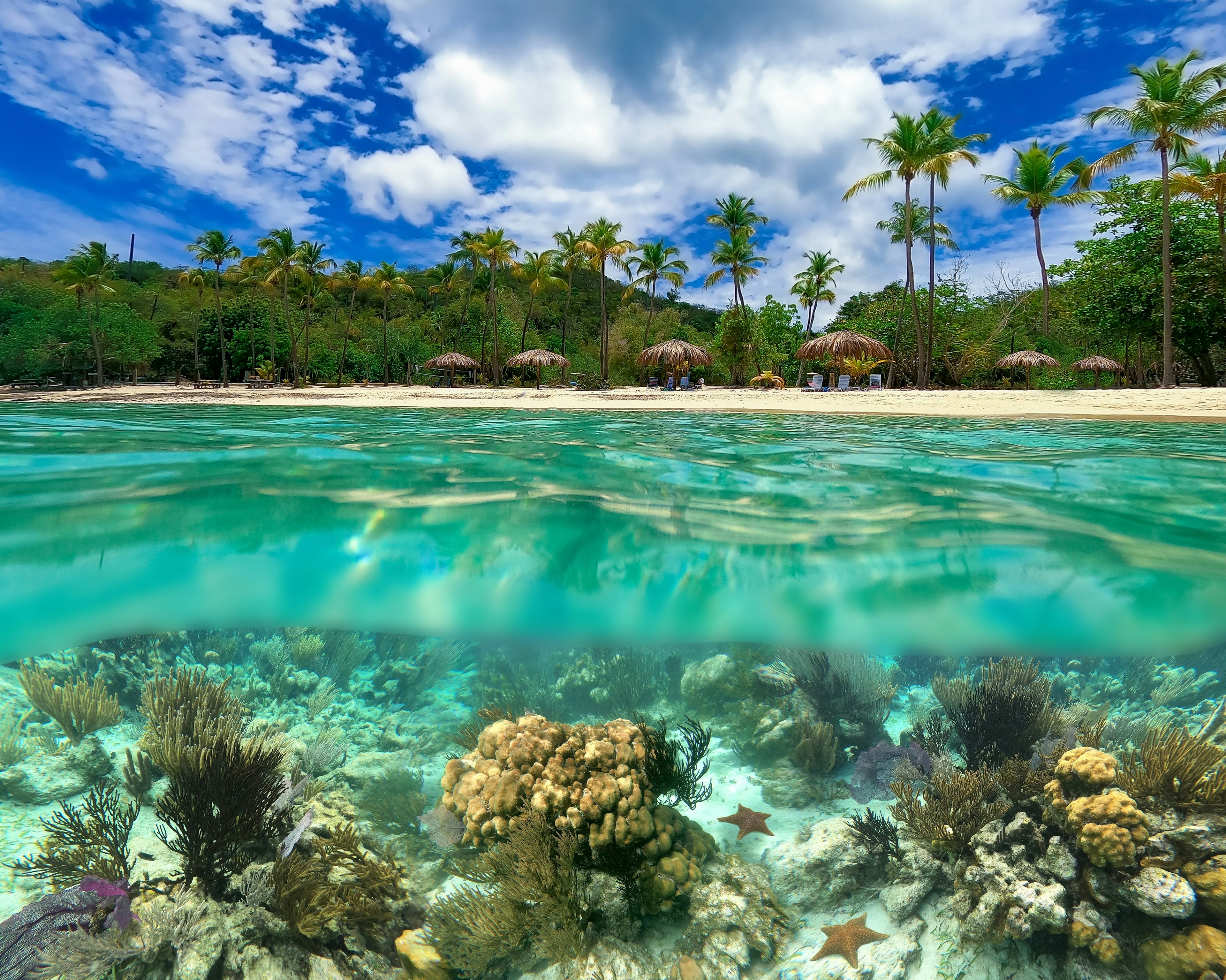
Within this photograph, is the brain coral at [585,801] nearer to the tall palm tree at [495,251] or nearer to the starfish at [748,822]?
the starfish at [748,822]

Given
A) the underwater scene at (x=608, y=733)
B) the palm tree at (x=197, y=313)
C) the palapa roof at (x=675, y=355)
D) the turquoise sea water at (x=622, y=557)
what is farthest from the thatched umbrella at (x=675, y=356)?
the palm tree at (x=197, y=313)

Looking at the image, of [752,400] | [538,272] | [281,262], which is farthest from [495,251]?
[752,400]

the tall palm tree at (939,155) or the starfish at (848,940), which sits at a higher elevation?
the tall palm tree at (939,155)

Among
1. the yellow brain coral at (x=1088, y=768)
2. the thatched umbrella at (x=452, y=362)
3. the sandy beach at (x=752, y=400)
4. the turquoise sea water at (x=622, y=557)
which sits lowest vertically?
the yellow brain coral at (x=1088, y=768)

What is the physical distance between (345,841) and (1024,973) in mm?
3161

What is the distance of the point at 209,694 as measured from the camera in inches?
136

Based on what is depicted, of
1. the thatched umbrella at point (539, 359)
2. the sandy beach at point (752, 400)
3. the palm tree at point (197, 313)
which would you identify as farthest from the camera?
the palm tree at point (197, 313)

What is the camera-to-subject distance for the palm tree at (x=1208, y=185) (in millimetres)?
21703

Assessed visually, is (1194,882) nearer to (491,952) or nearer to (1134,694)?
(1134,694)

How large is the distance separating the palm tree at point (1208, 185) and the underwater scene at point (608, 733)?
25766mm

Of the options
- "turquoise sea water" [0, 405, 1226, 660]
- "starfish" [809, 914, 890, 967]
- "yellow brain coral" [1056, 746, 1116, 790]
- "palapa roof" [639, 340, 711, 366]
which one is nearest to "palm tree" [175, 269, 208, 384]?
"palapa roof" [639, 340, 711, 366]

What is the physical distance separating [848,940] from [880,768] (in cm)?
116

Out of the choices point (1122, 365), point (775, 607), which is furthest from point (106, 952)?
point (1122, 365)

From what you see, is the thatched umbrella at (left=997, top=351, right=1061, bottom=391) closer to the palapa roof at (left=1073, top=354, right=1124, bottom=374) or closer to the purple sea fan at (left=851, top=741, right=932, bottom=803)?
the palapa roof at (left=1073, top=354, right=1124, bottom=374)
